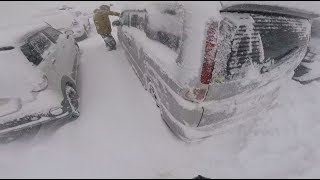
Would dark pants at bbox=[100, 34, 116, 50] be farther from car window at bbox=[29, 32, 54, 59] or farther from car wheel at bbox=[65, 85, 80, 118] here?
car wheel at bbox=[65, 85, 80, 118]

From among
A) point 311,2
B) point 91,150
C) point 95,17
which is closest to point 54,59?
point 91,150

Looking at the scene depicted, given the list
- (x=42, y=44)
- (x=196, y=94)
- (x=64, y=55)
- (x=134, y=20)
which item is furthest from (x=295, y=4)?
(x=64, y=55)

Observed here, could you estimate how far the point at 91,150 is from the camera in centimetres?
376

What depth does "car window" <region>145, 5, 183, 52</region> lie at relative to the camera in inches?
116

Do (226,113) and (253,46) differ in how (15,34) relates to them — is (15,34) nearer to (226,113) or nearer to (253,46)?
(226,113)

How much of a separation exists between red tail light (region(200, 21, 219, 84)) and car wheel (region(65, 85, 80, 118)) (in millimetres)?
2228

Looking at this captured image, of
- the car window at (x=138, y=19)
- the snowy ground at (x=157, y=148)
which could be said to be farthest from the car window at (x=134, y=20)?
the snowy ground at (x=157, y=148)

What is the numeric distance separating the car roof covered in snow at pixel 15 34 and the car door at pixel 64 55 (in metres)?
0.53

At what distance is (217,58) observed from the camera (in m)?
2.71

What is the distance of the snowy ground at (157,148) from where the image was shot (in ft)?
11.1

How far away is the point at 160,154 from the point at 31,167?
160cm

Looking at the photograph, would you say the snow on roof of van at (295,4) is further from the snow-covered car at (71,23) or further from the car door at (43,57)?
the snow-covered car at (71,23)

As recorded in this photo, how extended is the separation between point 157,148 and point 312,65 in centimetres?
291

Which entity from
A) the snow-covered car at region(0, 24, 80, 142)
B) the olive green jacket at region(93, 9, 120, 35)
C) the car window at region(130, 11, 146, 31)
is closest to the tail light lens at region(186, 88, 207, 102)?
the car window at region(130, 11, 146, 31)
